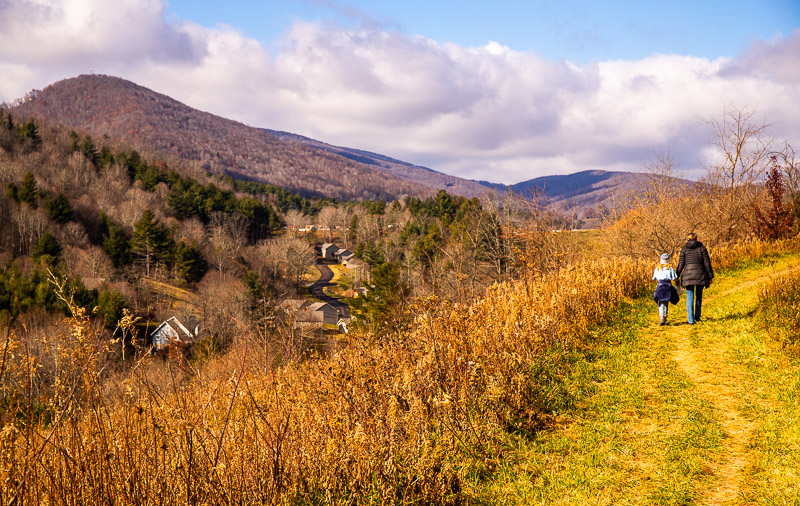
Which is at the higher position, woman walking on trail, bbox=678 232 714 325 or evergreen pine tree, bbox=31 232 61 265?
woman walking on trail, bbox=678 232 714 325

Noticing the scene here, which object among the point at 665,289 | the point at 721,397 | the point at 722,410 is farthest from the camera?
the point at 665,289

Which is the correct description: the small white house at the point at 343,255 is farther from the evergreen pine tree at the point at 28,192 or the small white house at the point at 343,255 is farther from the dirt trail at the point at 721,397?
the dirt trail at the point at 721,397

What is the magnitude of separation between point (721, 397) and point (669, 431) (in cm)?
121

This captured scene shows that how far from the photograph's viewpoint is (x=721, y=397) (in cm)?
517

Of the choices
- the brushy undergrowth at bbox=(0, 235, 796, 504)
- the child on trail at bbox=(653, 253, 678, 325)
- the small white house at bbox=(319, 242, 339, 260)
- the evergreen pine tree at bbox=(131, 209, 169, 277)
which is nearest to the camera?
the brushy undergrowth at bbox=(0, 235, 796, 504)

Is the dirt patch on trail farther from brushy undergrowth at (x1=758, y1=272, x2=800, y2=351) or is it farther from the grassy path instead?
brushy undergrowth at (x1=758, y1=272, x2=800, y2=351)

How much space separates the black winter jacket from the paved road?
53.0 metres

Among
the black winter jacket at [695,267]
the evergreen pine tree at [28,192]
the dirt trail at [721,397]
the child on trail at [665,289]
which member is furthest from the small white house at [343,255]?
the dirt trail at [721,397]

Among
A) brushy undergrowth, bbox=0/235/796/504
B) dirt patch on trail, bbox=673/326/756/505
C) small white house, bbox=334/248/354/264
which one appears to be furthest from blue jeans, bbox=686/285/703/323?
small white house, bbox=334/248/354/264


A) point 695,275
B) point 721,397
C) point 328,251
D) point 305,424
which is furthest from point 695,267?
point 328,251

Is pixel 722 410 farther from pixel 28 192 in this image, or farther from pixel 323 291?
pixel 28 192

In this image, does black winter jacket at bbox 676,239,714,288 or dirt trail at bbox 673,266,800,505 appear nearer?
dirt trail at bbox 673,266,800,505

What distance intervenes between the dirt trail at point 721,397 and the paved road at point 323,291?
178 ft

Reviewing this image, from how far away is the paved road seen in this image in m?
65.9
